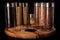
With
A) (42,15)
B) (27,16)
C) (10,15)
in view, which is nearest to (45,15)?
(42,15)

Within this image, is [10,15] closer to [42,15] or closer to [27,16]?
[27,16]

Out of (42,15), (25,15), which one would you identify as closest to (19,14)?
(25,15)

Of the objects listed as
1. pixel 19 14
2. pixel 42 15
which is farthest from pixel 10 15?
pixel 42 15

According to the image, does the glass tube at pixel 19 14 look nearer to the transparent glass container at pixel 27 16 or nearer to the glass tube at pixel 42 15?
the transparent glass container at pixel 27 16

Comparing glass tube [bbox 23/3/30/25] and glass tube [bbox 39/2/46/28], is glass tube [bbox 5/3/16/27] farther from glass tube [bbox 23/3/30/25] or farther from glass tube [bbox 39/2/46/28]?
glass tube [bbox 39/2/46/28]

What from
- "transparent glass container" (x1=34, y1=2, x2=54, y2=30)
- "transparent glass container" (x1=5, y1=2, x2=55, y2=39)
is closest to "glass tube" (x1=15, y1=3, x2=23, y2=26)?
"transparent glass container" (x1=5, y1=2, x2=55, y2=39)

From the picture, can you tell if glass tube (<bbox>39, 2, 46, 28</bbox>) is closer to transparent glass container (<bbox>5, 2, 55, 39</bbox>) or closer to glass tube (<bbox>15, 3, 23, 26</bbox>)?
transparent glass container (<bbox>5, 2, 55, 39</bbox>)

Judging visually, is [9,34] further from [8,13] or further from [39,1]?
[39,1]

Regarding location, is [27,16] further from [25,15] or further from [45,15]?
[45,15]

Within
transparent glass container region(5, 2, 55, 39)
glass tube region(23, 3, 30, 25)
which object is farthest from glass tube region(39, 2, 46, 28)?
glass tube region(23, 3, 30, 25)

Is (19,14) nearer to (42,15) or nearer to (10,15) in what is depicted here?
(10,15)

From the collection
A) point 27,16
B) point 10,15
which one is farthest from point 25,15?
point 10,15
